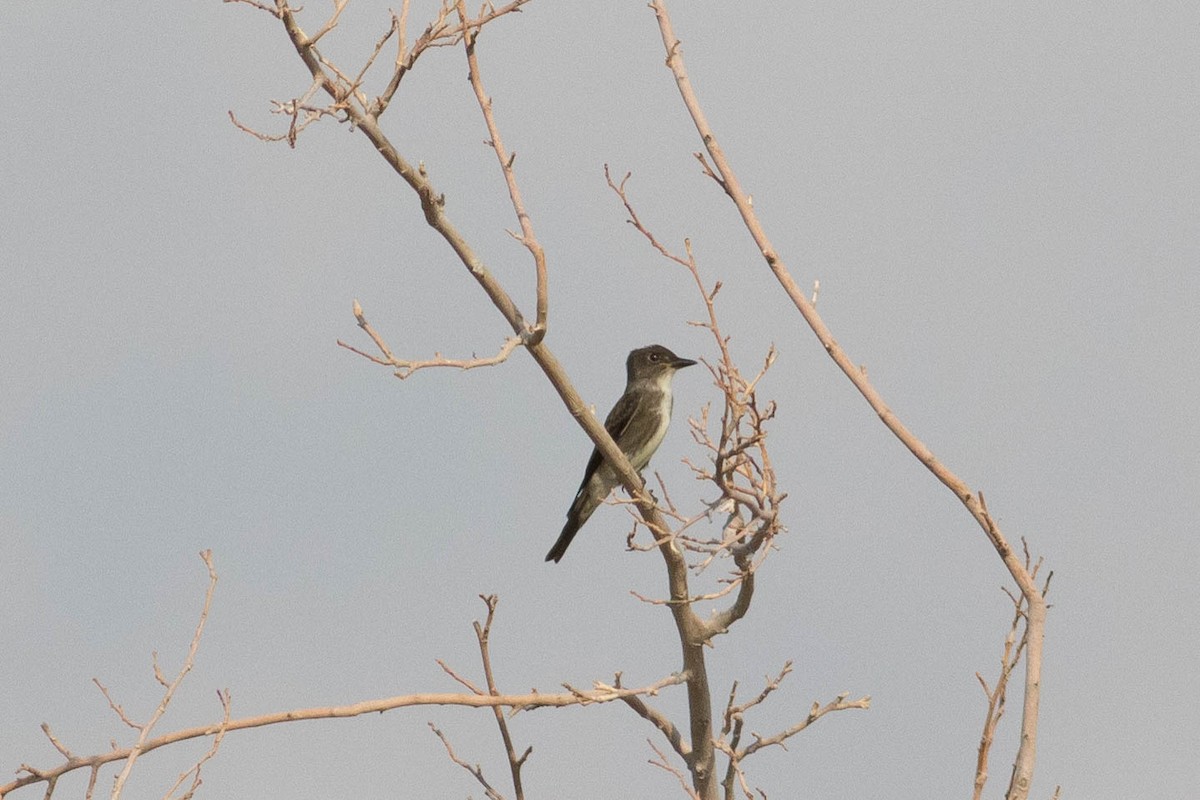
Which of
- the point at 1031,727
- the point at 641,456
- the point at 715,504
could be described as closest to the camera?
the point at 1031,727

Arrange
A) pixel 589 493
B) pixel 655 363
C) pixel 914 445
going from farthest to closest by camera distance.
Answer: pixel 655 363
pixel 589 493
pixel 914 445

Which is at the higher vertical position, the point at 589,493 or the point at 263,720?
the point at 589,493

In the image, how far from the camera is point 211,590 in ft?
18.4

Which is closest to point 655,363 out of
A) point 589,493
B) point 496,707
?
point 589,493


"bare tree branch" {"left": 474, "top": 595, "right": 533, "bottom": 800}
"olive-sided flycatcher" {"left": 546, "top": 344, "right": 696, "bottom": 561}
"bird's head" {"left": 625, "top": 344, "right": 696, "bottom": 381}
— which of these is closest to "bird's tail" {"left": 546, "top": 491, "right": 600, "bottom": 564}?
"olive-sided flycatcher" {"left": 546, "top": 344, "right": 696, "bottom": 561}

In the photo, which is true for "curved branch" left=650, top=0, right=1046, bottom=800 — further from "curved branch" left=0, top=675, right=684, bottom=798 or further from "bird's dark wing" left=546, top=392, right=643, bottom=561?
"bird's dark wing" left=546, top=392, right=643, bottom=561

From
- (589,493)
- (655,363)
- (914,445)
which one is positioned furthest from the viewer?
(655,363)

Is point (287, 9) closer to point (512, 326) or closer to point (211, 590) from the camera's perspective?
point (512, 326)

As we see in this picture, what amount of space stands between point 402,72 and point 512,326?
40.5 inches

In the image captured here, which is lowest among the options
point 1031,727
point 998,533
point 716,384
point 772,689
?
point 1031,727

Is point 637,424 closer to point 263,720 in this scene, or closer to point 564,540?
point 564,540

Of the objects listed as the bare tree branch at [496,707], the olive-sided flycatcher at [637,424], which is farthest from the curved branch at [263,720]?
the olive-sided flycatcher at [637,424]

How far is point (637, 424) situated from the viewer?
38.5 feet

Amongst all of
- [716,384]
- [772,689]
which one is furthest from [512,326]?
[772,689]
